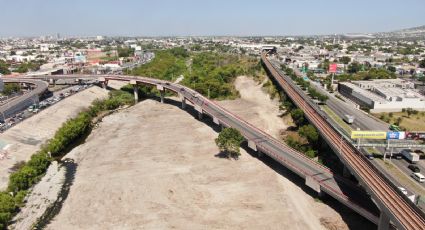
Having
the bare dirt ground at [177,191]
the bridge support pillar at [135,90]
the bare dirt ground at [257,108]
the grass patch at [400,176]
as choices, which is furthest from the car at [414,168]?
the bridge support pillar at [135,90]

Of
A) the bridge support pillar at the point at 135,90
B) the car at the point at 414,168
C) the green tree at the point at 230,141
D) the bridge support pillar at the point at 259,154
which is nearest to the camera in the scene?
the car at the point at 414,168

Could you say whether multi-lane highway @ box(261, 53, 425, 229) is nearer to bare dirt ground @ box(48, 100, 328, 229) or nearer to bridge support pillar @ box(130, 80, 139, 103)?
bare dirt ground @ box(48, 100, 328, 229)

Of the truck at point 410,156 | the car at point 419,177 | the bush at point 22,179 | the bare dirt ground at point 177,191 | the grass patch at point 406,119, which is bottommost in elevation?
the bare dirt ground at point 177,191

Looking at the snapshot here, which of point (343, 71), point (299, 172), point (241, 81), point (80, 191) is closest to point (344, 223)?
point (299, 172)

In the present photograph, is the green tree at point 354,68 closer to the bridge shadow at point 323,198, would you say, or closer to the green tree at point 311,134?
the green tree at point 311,134

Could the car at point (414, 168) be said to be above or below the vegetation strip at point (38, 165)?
above

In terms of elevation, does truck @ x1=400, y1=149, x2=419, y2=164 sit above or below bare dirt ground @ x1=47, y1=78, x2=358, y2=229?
above

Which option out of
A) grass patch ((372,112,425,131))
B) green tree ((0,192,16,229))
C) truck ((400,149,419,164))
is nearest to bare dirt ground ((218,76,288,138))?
grass patch ((372,112,425,131))
